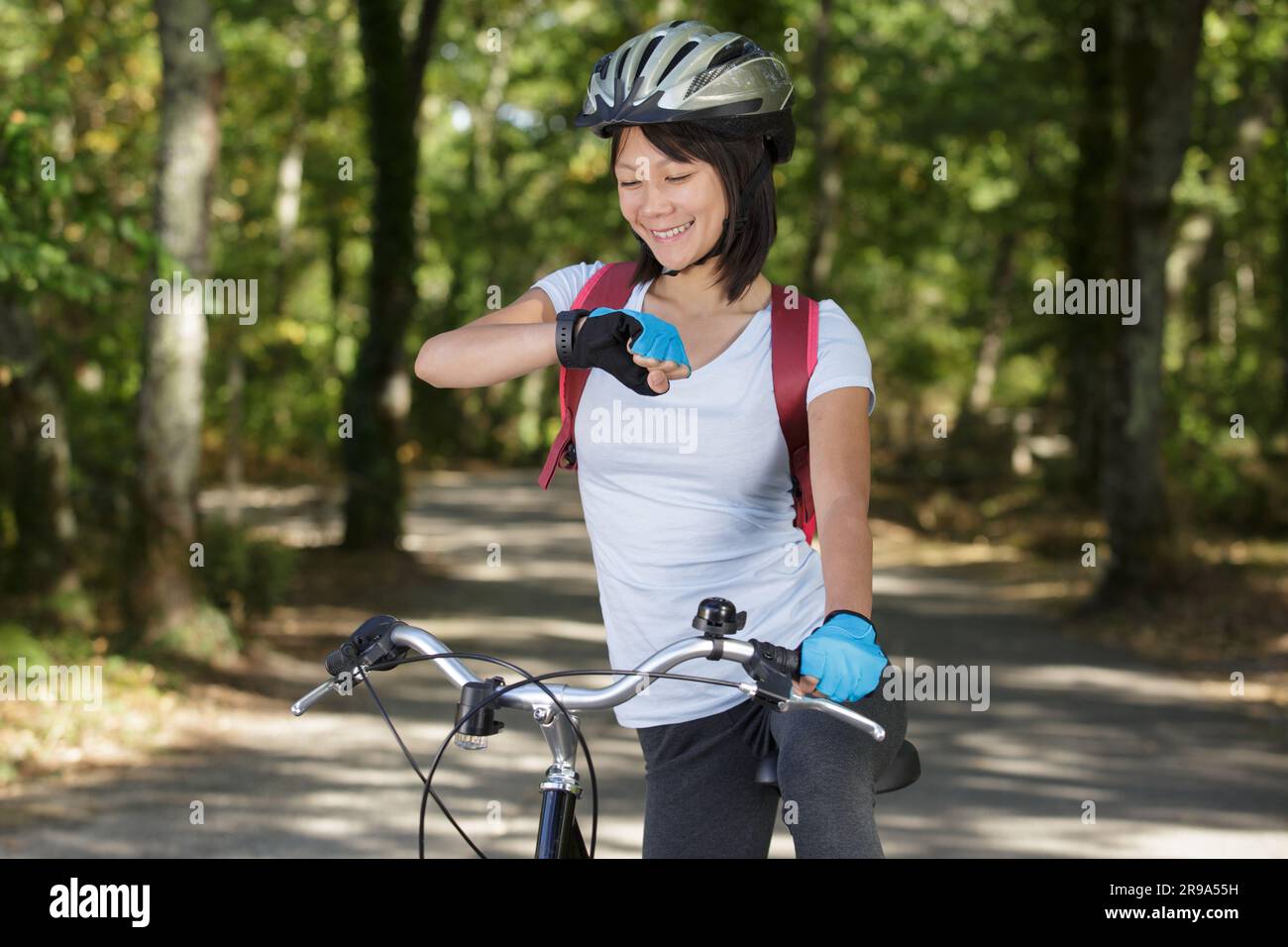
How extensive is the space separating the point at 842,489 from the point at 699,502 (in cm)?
28

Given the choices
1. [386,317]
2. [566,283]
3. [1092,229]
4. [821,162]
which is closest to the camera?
[566,283]

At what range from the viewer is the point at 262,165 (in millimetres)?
29547

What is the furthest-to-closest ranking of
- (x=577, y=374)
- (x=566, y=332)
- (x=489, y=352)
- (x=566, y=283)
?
(x=566, y=283) → (x=577, y=374) → (x=489, y=352) → (x=566, y=332)

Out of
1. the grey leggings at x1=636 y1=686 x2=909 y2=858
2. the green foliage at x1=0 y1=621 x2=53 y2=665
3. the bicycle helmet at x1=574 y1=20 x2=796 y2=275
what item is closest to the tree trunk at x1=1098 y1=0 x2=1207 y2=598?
the green foliage at x1=0 y1=621 x2=53 y2=665

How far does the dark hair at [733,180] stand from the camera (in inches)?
113

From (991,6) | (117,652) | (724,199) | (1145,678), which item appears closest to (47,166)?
(117,652)

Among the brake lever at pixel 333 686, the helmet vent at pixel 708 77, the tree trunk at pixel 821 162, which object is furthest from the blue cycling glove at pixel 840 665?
the tree trunk at pixel 821 162

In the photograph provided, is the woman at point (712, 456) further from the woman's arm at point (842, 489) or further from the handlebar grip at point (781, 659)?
the handlebar grip at point (781, 659)

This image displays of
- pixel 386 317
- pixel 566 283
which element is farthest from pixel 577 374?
pixel 386 317

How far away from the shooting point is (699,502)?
288 cm

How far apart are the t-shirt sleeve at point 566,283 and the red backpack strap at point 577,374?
0.02m

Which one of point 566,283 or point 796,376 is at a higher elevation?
point 566,283

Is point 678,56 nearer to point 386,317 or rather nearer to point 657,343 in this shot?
point 657,343

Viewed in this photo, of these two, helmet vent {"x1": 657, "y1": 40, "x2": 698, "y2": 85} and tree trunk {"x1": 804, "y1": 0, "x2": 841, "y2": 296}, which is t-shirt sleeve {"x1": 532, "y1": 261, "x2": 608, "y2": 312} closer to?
helmet vent {"x1": 657, "y1": 40, "x2": 698, "y2": 85}
